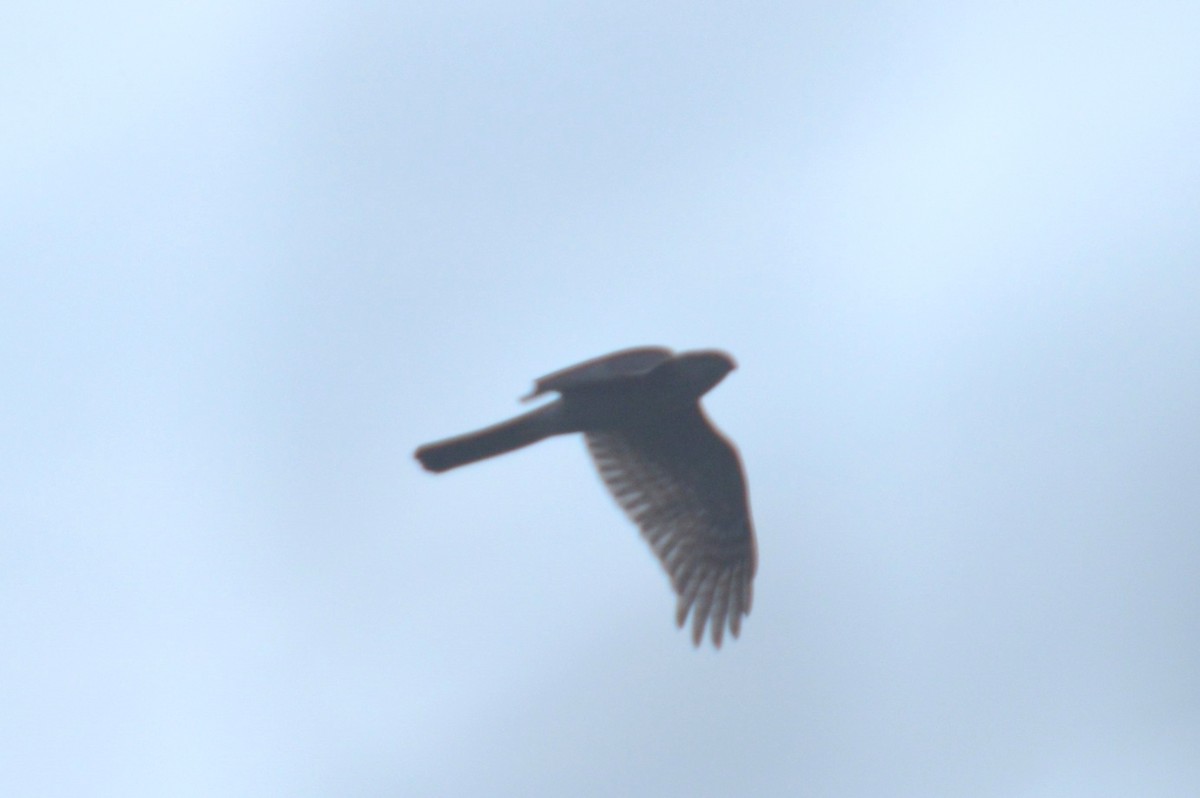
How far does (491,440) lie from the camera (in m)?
10.2

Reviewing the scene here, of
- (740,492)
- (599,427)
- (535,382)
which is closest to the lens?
(535,382)

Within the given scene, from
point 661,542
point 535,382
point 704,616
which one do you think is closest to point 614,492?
point 661,542

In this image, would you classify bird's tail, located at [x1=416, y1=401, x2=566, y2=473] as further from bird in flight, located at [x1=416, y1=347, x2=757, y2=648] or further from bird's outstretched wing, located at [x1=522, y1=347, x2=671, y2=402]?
bird's outstretched wing, located at [x1=522, y1=347, x2=671, y2=402]

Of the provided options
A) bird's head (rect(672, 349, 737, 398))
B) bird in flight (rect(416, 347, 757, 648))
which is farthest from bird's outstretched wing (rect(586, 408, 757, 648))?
bird's head (rect(672, 349, 737, 398))

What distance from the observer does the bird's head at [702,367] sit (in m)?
10.0

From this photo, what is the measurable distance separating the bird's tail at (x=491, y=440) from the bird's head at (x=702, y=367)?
1.02m

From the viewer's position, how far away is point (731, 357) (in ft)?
33.0

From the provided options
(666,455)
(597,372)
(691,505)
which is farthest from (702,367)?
(691,505)

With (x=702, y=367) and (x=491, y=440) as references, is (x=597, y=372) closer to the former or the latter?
(x=702, y=367)

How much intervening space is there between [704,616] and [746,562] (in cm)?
63

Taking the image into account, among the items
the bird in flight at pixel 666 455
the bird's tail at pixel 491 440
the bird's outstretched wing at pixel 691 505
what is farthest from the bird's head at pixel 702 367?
the bird's tail at pixel 491 440

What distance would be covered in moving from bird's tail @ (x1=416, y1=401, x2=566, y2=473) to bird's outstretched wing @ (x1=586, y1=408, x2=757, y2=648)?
0.96m

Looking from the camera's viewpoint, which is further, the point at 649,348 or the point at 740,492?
the point at 740,492

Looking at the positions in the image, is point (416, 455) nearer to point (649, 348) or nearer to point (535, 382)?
point (535, 382)
